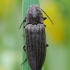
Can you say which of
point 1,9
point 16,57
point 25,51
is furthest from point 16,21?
point 25,51

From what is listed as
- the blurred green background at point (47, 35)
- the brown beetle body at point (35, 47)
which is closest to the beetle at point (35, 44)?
the brown beetle body at point (35, 47)

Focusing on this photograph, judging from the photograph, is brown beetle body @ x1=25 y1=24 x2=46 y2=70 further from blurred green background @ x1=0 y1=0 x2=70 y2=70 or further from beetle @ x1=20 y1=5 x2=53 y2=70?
blurred green background @ x1=0 y1=0 x2=70 y2=70

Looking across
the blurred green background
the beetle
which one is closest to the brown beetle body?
the beetle

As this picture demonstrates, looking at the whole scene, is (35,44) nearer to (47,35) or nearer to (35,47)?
(35,47)

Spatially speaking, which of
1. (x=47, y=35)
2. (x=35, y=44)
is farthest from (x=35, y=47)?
(x=47, y=35)

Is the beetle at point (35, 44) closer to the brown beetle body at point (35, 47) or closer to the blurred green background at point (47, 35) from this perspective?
the brown beetle body at point (35, 47)

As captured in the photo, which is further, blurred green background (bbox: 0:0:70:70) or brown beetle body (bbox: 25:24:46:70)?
blurred green background (bbox: 0:0:70:70)

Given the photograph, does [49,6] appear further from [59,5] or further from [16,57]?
Result: [16,57]

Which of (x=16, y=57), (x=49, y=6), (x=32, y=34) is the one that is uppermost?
(x=49, y=6)
